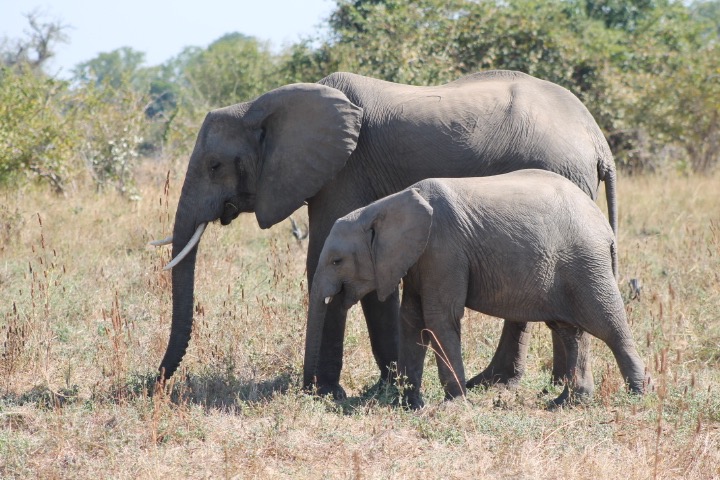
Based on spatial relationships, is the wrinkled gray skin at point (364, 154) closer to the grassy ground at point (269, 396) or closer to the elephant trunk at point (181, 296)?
the elephant trunk at point (181, 296)

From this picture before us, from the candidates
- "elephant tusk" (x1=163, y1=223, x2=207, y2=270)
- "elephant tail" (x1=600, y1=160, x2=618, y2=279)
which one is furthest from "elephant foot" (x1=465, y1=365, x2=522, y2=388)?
"elephant tusk" (x1=163, y1=223, x2=207, y2=270)

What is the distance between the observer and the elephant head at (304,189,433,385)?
569 cm

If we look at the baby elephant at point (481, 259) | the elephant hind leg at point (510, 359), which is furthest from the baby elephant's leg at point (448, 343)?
the elephant hind leg at point (510, 359)

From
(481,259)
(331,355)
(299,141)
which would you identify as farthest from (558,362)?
(299,141)

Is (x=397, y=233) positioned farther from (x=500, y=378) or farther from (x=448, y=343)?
(x=500, y=378)

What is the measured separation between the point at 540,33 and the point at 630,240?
18.6ft

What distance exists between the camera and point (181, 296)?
667cm

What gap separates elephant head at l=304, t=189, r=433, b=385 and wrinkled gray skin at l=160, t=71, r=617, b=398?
1.36 feet

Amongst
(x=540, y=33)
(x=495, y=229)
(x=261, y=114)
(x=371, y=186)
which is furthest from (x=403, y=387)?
(x=540, y=33)

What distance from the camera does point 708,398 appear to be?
6066 mm

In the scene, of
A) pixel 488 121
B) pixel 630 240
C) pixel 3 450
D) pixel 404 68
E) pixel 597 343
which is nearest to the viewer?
pixel 3 450

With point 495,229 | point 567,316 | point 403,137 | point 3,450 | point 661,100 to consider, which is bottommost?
point 3,450

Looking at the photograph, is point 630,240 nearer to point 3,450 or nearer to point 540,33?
point 540,33

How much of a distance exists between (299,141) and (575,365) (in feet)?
7.24
